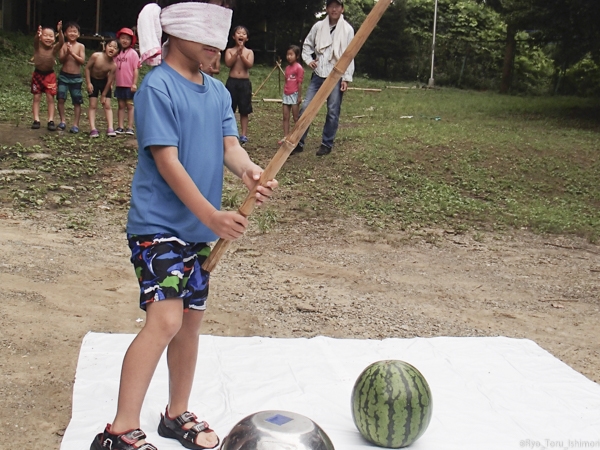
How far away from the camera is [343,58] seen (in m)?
2.55

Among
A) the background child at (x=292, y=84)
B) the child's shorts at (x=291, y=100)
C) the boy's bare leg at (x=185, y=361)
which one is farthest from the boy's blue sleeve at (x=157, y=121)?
the child's shorts at (x=291, y=100)

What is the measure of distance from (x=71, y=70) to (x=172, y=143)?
24.8 ft

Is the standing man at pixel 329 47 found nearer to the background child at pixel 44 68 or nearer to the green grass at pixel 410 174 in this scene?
the green grass at pixel 410 174

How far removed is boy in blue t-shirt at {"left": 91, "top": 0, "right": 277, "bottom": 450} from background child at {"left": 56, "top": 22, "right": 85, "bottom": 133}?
718cm

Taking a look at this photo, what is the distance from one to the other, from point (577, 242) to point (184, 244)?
5.49 meters

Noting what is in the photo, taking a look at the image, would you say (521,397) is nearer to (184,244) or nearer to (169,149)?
(184,244)

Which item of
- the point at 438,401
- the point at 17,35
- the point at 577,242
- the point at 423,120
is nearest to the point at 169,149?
the point at 438,401

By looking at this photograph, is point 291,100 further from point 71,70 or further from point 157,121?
point 157,121

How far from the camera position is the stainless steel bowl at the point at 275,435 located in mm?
2234

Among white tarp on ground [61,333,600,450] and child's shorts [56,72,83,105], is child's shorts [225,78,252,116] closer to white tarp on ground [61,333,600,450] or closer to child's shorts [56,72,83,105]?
child's shorts [56,72,83,105]

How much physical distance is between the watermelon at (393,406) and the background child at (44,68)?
755 centimetres

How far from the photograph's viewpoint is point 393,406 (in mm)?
2941

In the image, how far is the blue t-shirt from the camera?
2558 mm

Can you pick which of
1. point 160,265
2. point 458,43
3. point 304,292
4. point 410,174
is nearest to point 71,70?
point 410,174
